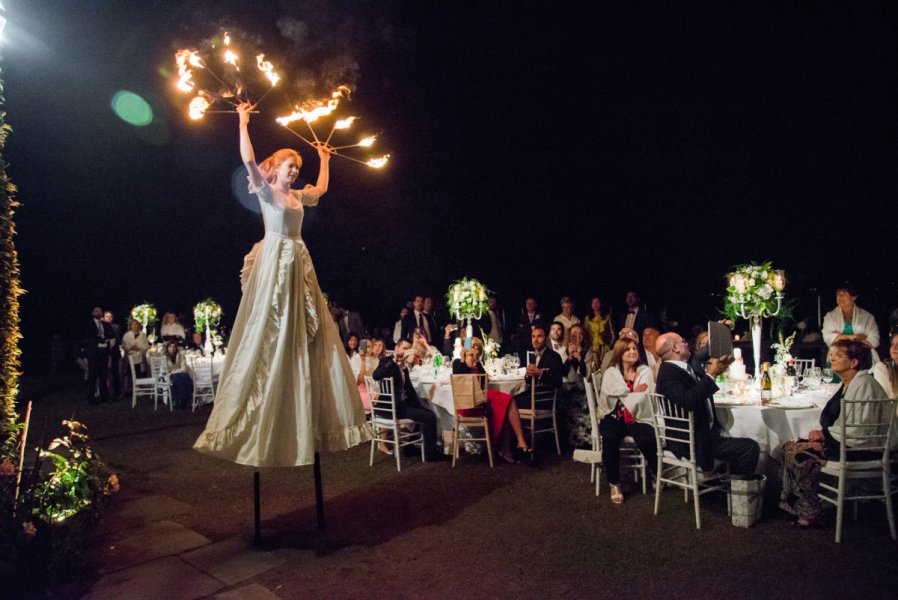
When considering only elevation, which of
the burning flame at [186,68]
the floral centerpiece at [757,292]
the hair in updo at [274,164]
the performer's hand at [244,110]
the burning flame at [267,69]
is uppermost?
the burning flame at [267,69]

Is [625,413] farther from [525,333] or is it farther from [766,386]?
[525,333]

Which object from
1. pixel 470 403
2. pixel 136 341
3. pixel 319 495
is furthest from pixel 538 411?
pixel 136 341

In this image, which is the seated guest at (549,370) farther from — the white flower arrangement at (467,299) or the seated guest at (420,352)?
the white flower arrangement at (467,299)

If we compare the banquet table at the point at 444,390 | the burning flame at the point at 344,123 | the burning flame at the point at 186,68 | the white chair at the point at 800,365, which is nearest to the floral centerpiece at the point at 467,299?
the banquet table at the point at 444,390

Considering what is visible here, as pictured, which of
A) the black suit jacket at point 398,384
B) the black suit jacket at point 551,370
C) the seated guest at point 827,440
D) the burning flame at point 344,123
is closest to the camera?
the burning flame at point 344,123

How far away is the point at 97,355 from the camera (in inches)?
482

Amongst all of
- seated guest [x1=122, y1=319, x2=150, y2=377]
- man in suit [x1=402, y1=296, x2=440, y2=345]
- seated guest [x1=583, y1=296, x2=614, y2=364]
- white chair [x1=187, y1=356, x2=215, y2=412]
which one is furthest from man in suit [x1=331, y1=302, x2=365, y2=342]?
seated guest [x1=583, y1=296, x2=614, y2=364]

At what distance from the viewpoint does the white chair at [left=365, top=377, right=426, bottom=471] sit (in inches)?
262

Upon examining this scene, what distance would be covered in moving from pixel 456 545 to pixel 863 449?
115 inches

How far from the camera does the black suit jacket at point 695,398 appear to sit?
15.0ft

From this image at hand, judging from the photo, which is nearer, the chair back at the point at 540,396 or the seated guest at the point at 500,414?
the seated guest at the point at 500,414

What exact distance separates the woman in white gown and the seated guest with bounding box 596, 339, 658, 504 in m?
2.15

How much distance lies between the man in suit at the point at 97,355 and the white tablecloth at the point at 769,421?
11.5 m

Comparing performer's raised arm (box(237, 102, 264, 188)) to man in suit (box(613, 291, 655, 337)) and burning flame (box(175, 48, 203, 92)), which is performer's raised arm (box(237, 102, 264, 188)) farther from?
man in suit (box(613, 291, 655, 337))
